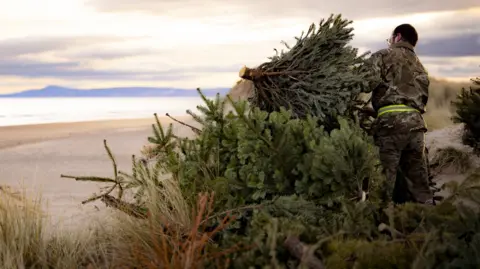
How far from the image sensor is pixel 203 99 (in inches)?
256

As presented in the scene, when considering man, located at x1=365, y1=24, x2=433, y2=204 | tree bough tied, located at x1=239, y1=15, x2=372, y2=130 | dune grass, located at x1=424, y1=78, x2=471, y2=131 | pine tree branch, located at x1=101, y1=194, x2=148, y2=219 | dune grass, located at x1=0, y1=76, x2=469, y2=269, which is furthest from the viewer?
dune grass, located at x1=424, y1=78, x2=471, y2=131

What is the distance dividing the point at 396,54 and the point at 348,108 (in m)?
1.16

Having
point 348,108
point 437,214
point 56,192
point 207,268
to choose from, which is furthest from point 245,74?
point 56,192

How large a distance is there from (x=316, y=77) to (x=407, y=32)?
1.72m

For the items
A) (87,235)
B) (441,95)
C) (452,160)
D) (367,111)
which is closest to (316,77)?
(367,111)

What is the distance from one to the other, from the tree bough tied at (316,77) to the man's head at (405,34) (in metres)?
0.99

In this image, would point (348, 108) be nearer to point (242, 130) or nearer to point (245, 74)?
point (245, 74)

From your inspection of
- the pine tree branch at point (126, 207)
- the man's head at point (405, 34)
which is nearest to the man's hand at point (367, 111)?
the man's head at point (405, 34)

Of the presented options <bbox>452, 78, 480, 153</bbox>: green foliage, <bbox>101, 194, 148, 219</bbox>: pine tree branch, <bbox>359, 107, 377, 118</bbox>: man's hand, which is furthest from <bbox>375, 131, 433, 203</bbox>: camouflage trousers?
<bbox>452, 78, 480, 153</bbox>: green foliage

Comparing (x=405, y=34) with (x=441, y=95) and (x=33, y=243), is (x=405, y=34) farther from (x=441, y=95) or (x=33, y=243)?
(x=441, y=95)

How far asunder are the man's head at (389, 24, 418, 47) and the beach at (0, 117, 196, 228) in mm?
3158

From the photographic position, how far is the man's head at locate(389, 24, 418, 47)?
801cm

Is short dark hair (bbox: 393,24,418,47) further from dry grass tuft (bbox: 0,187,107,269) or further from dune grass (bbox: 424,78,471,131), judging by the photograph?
dune grass (bbox: 424,78,471,131)

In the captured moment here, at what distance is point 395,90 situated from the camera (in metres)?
7.61
